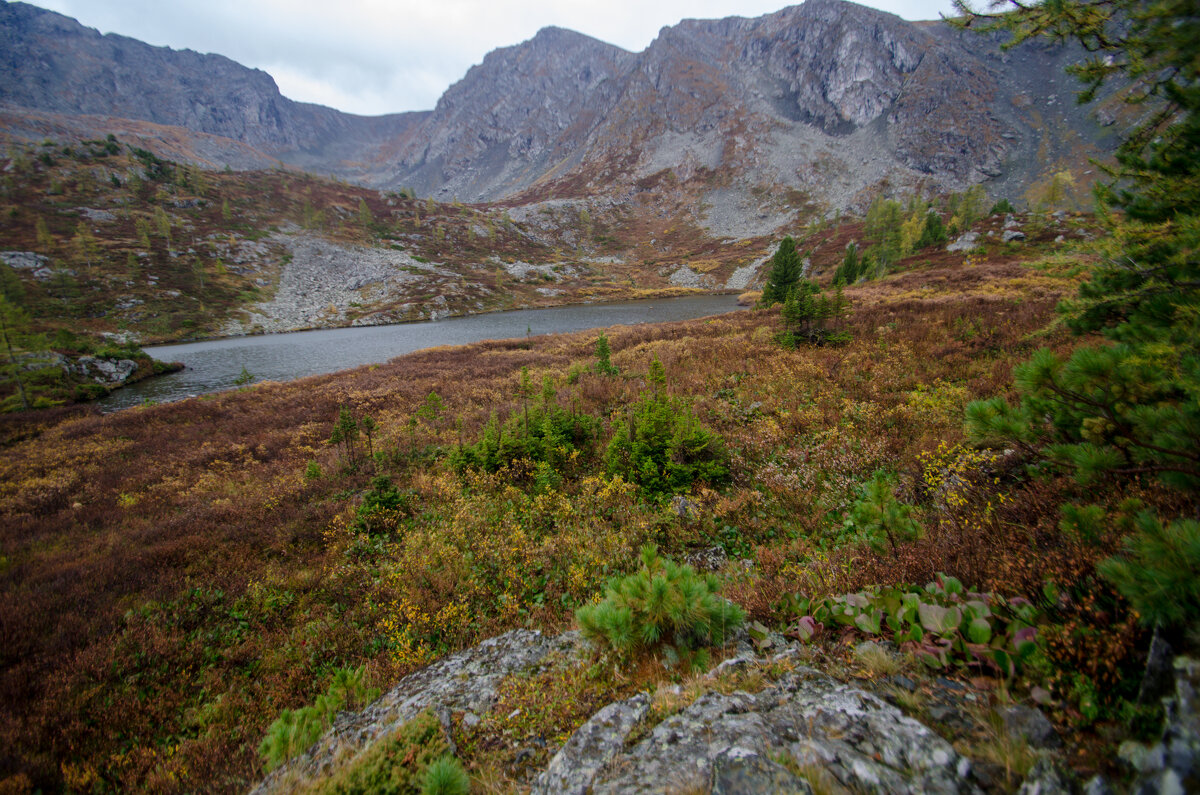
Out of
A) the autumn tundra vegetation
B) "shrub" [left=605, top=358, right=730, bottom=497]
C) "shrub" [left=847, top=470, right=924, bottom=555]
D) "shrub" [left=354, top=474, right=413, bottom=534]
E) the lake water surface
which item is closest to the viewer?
the autumn tundra vegetation

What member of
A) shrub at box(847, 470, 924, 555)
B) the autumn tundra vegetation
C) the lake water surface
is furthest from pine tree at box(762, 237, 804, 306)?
shrub at box(847, 470, 924, 555)

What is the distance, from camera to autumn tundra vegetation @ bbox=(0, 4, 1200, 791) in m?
2.66

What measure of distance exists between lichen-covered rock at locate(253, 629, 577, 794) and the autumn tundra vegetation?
0.23m

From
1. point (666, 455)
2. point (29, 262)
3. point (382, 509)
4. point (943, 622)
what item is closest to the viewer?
point (943, 622)

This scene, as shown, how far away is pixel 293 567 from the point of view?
7.16 metres

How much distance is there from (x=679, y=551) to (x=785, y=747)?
12.3 feet

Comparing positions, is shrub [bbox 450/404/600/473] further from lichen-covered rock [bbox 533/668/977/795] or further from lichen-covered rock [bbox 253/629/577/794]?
lichen-covered rock [bbox 533/668/977/795]

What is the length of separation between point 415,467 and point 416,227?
11154 centimetres

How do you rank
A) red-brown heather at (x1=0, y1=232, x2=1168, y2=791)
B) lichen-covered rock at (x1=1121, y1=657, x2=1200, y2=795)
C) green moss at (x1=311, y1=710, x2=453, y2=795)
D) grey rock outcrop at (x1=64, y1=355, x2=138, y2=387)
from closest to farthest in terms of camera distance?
lichen-covered rock at (x1=1121, y1=657, x2=1200, y2=795), green moss at (x1=311, y1=710, x2=453, y2=795), red-brown heather at (x1=0, y1=232, x2=1168, y2=791), grey rock outcrop at (x1=64, y1=355, x2=138, y2=387)

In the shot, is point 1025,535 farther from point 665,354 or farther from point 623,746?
point 665,354

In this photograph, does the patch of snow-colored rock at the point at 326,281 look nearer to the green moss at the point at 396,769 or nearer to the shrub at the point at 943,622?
the green moss at the point at 396,769

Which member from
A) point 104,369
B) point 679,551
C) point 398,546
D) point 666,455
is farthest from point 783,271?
point 104,369

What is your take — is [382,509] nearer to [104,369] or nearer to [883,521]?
[883,521]

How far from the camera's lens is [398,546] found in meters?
7.45
